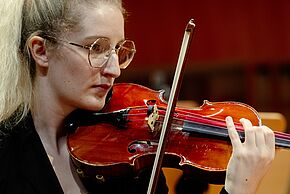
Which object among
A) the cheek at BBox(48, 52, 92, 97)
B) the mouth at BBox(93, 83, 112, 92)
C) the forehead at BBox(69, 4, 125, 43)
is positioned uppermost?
the forehead at BBox(69, 4, 125, 43)

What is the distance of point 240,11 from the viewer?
3.12m

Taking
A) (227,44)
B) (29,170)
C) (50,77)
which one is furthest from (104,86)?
(227,44)

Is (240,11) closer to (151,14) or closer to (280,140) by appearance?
(151,14)

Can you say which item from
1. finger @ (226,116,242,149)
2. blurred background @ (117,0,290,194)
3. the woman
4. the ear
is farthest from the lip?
blurred background @ (117,0,290,194)

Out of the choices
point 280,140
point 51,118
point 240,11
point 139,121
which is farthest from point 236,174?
point 240,11

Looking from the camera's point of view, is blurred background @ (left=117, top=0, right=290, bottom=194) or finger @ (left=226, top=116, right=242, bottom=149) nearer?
finger @ (left=226, top=116, right=242, bottom=149)

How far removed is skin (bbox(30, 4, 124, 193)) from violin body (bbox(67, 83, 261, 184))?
0.04m

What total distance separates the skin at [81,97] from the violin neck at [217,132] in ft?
0.13

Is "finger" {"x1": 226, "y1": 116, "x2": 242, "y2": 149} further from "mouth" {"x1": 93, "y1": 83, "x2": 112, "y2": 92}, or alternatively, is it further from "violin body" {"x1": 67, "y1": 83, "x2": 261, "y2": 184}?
"mouth" {"x1": 93, "y1": 83, "x2": 112, "y2": 92}

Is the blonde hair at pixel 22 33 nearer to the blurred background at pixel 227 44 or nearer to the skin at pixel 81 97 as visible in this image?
the skin at pixel 81 97

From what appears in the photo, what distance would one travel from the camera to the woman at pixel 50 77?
3.79ft

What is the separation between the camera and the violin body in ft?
3.82

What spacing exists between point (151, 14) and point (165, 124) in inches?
86.9

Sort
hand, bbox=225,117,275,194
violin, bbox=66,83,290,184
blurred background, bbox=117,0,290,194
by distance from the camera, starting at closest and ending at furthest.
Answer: hand, bbox=225,117,275,194 < violin, bbox=66,83,290,184 < blurred background, bbox=117,0,290,194
